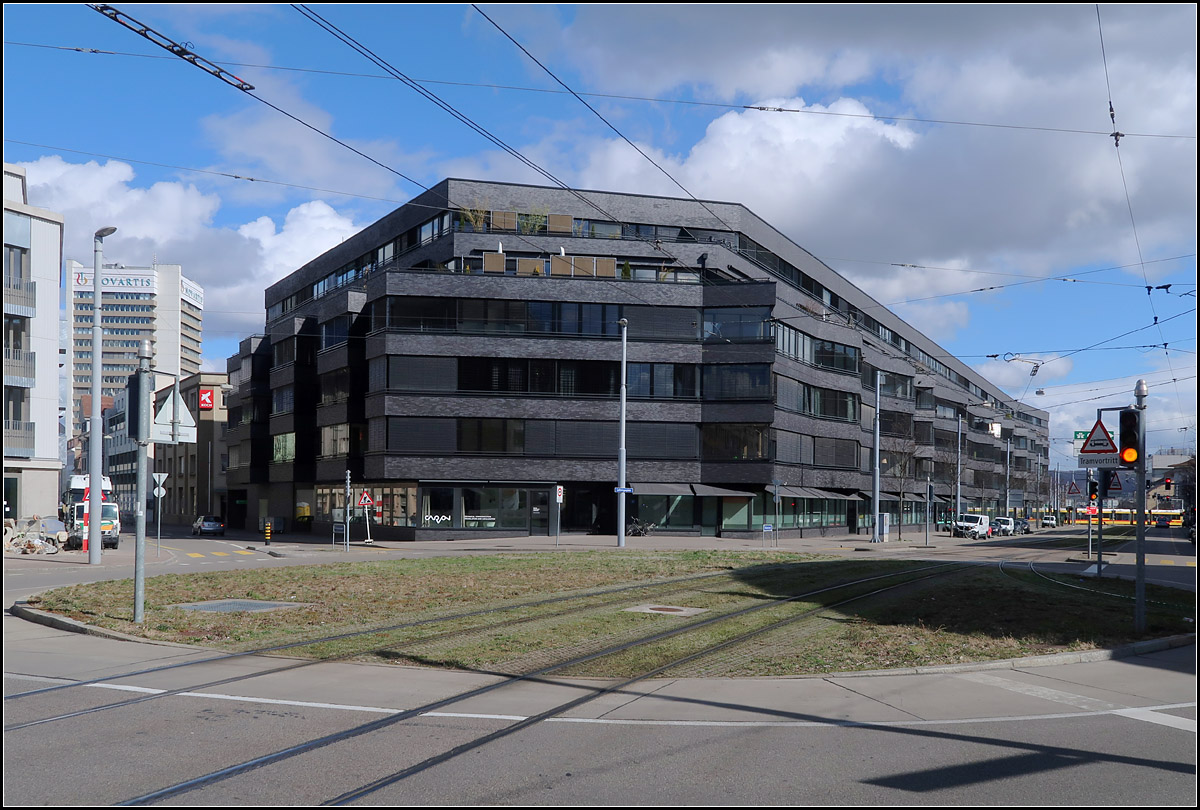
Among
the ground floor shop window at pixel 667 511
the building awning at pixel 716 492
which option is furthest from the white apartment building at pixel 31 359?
the building awning at pixel 716 492

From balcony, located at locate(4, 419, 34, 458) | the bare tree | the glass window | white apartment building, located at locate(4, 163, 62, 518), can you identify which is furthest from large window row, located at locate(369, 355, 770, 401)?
the bare tree

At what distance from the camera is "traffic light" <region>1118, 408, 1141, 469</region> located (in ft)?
48.3

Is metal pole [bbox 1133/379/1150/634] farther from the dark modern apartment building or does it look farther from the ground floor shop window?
the ground floor shop window

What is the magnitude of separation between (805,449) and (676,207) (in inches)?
684

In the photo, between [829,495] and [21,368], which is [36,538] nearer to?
[21,368]

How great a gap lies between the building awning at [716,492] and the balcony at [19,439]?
34696 mm

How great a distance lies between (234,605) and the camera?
17469 millimetres

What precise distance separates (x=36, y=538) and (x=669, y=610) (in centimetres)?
3302

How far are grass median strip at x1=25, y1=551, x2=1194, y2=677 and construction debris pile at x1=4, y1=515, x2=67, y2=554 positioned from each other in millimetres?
17321

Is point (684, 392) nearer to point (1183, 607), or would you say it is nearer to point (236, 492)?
point (1183, 607)

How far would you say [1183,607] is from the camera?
60.8 feet

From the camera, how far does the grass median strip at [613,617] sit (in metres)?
12.5

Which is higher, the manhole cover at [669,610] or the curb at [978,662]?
the curb at [978,662]

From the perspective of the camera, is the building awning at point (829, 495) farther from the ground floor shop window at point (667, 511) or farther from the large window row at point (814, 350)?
the large window row at point (814, 350)
